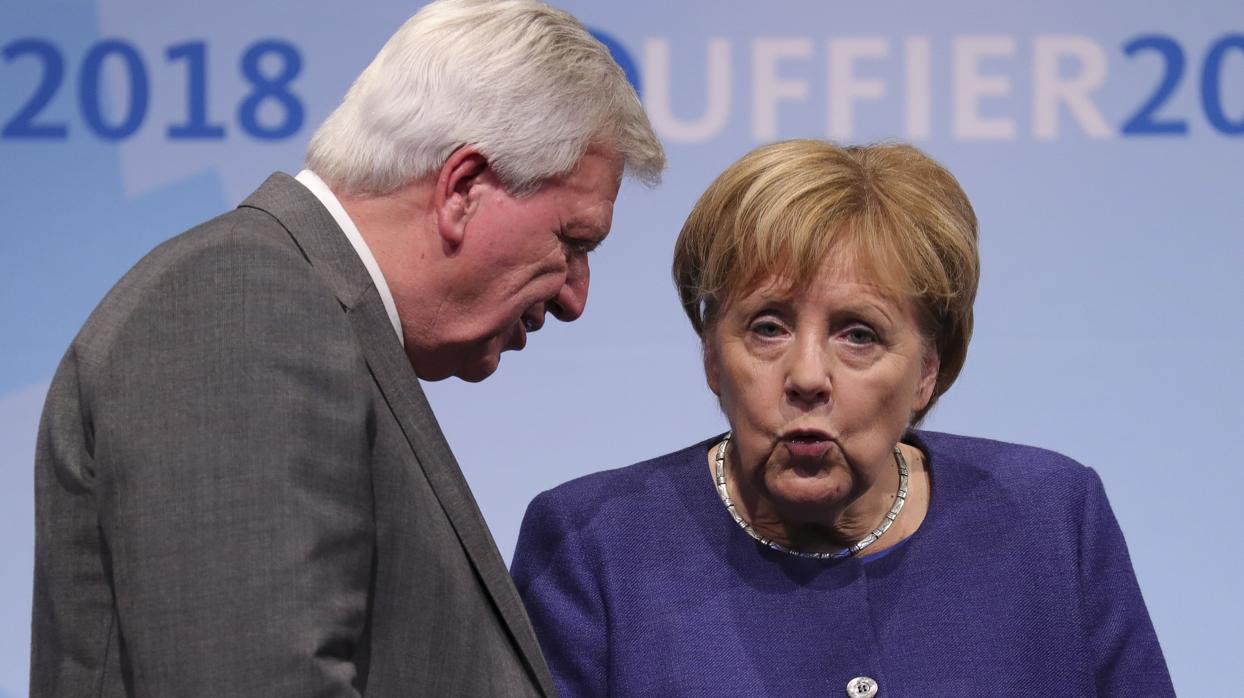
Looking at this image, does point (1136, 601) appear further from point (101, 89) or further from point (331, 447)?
point (101, 89)

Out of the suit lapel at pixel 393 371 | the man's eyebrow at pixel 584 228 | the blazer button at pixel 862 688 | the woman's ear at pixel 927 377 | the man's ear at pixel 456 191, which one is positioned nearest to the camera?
the suit lapel at pixel 393 371

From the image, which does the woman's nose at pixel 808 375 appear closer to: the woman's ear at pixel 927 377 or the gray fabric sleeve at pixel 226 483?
the woman's ear at pixel 927 377

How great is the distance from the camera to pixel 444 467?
4.82ft

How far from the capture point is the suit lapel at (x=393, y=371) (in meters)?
1.42

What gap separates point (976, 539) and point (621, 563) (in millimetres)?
443

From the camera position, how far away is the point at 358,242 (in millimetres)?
1527

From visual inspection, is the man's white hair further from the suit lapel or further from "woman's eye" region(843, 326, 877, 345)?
"woman's eye" region(843, 326, 877, 345)

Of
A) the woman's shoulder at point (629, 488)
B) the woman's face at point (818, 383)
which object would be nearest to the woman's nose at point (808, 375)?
the woman's face at point (818, 383)

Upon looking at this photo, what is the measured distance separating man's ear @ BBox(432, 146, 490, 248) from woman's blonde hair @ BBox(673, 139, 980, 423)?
371mm

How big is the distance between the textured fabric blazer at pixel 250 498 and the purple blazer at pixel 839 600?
39 centimetres

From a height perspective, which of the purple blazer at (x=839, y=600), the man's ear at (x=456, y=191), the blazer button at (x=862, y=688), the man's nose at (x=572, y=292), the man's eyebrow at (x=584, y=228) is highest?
the man's ear at (x=456, y=191)

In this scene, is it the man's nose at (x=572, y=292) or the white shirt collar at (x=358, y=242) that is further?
the man's nose at (x=572, y=292)

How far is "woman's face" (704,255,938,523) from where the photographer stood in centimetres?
177

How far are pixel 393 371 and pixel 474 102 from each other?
31 cm
